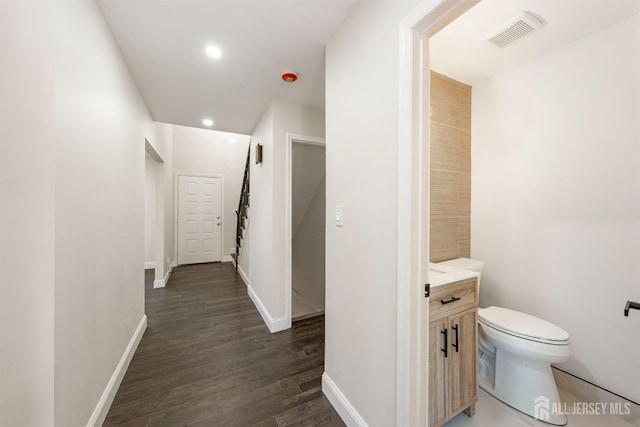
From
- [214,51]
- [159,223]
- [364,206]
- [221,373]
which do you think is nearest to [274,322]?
[221,373]

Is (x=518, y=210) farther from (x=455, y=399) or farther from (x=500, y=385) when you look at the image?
(x=455, y=399)

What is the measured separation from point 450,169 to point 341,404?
1944mm

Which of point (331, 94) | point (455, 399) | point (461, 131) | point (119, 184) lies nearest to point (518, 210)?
point (461, 131)

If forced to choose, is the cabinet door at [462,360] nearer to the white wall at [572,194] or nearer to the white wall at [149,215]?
the white wall at [572,194]

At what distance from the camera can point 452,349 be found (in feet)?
4.13

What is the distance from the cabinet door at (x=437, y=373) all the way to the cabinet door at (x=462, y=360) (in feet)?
0.17

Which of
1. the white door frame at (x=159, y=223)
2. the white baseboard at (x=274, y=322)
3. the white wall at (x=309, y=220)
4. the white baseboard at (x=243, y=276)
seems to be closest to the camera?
the white baseboard at (x=274, y=322)

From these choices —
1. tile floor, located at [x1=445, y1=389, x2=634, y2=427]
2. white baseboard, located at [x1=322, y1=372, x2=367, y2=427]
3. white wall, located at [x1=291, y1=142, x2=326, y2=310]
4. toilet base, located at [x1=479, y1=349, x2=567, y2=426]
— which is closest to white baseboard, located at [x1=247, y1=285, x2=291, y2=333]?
white wall, located at [x1=291, y1=142, x2=326, y2=310]

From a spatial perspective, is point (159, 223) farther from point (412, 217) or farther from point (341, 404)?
point (412, 217)

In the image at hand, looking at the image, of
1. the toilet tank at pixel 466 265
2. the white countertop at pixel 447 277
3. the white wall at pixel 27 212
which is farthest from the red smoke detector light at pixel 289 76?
the toilet tank at pixel 466 265

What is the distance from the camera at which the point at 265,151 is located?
2.67 m

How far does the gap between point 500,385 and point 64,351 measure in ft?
8.13

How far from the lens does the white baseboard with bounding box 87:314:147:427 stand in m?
1.30

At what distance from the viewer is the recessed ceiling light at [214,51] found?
1.65 metres
